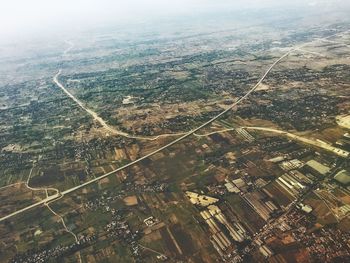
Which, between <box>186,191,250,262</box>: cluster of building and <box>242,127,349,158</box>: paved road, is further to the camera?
<box>242,127,349,158</box>: paved road

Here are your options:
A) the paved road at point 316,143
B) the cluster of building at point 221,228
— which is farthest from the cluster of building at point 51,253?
the paved road at point 316,143

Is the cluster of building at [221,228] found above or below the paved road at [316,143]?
above

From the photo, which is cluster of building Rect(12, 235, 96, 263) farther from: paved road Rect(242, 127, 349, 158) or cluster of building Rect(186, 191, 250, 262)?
paved road Rect(242, 127, 349, 158)

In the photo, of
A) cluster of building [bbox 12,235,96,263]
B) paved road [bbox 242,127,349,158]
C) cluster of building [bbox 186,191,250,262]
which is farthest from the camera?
paved road [bbox 242,127,349,158]

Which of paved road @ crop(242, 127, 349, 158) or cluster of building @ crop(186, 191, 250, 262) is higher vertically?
cluster of building @ crop(186, 191, 250, 262)

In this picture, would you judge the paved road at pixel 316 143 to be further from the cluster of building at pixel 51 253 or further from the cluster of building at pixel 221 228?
the cluster of building at pixel 51 253

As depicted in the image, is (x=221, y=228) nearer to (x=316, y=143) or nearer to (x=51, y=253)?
(x=51, y=253)

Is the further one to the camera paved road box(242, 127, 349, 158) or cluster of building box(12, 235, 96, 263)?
paved road box(242, 127, 349, 158)

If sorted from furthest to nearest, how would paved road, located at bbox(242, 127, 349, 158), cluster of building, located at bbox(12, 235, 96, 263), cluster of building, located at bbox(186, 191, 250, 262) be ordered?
1. paved road, located at bbox(242, 127, 349, 158)
2. cluster of building, located at bbox(12, 235, 96, 263)
3. cluster of building, located at bbox(186, 191, 250, 262)

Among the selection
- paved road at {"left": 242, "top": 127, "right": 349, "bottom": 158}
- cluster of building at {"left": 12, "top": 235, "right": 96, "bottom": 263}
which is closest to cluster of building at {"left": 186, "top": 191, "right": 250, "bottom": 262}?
cluster of building at {"left": 12, "top": 235, "right": 96, "bottom": 263}

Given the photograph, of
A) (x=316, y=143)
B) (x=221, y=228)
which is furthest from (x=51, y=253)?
(x=316, y=143)

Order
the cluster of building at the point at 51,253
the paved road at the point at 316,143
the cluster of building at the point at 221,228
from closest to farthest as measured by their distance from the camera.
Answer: the cluster of building at the point at 221,228 < the cluster of building at the point at 51,253 < the paved road at the point at 316,143

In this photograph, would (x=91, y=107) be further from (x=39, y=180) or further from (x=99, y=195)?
(x=99, y=195)
